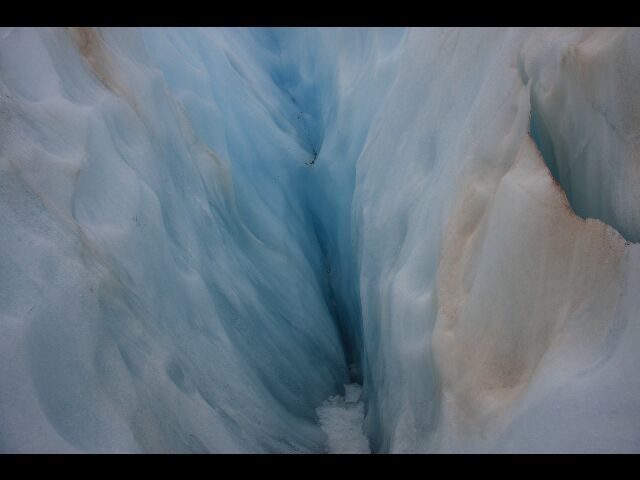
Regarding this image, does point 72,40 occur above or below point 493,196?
above

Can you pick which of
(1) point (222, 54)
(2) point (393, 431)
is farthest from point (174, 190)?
(1) point (222, 54)

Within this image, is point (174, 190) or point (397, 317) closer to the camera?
point (397, 317)

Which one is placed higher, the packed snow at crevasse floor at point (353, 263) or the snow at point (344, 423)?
the packed snow at crevasse floor at point (353, 263)

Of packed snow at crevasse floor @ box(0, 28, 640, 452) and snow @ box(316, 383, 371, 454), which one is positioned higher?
packed snow at crevasse floor @ box(0, 28, 640, 452)

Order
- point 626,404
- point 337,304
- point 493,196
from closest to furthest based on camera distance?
point 626,404 → point 493,196 → point 337,304

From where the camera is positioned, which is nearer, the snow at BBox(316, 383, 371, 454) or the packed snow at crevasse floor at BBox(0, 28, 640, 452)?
the packed snow at crevasse floor at BBox(0, 28, 640, 452)

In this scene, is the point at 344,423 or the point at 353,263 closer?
the point at 344,423
